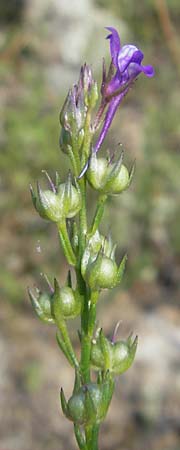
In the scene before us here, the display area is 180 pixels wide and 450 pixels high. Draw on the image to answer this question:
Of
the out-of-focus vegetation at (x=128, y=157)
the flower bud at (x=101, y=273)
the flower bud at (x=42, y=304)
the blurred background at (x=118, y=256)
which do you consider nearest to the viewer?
the flower bud at (x=101, y=273)

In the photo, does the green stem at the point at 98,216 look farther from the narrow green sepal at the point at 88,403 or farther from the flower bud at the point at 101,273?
the narrow green sepal at the point at 88,403

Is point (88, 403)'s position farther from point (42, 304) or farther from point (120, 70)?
point (120, 70)

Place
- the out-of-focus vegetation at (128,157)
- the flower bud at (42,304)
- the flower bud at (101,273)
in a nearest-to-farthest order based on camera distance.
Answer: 1. the flower bud at (101,273)
2. the flower bud at (42,304)
3. the out-of-focus vegetation at (128,157)

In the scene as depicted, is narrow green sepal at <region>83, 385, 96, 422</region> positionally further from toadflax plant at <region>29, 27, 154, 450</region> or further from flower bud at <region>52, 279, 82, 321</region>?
flower bud at <region>52, 279, 82, 321</region>

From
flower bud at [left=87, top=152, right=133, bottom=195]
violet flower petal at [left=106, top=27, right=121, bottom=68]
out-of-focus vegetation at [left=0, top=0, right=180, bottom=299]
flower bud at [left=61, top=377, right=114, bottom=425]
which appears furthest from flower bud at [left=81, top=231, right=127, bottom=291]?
out-of-focus vegetation at [left=0, top=0, right=180, bottom=299]

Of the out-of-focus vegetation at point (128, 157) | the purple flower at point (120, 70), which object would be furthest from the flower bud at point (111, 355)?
the out-of-focus vegetation at point (128, 157)

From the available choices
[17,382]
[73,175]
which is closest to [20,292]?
[17,382]
